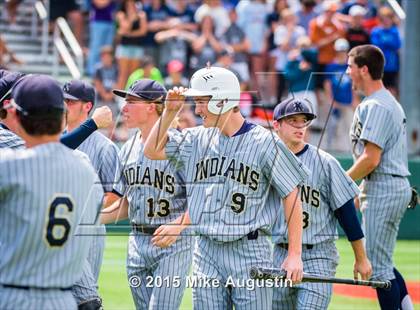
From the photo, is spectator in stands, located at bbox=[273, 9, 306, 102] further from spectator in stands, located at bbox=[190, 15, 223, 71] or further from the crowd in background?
spectator in stands, located at bbox=[190, 15, 223, 71]

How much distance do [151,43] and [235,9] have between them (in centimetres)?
189

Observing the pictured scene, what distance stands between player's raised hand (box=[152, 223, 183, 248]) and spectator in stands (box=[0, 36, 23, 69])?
11.8 meters

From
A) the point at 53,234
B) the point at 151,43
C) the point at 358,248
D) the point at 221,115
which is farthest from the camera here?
the point at 151,43

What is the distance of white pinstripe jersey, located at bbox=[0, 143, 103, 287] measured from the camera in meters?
5.16

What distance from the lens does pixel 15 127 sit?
693cm

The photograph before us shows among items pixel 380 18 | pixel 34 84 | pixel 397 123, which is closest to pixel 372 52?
pixel 397 123

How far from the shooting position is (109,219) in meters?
7.84

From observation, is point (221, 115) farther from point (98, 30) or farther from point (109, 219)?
point (98, 30)

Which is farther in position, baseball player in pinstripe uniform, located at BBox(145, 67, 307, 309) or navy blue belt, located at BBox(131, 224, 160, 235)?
navy blue belt, located at BBox(131, 224, 160, 235)

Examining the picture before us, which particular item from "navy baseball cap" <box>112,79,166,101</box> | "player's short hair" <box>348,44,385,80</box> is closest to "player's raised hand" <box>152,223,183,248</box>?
"navy baseball cap" <box>112,79,166,101</box>

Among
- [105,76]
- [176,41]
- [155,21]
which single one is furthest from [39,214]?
[155,21]

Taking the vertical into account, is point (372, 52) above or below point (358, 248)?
above

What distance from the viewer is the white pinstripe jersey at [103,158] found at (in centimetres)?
792

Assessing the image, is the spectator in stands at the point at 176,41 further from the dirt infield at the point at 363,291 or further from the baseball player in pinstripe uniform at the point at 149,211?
the baseball player in pinstripe uniform at the point at 149,211
